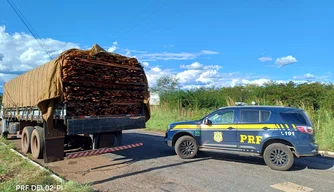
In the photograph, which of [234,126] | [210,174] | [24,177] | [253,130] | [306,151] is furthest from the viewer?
[234,126]

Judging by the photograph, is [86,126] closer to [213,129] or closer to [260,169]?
[213,129]

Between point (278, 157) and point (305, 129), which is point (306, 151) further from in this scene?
point (278, 157)

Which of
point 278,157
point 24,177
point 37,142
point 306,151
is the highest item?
point 37,142

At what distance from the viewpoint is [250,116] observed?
8594mm

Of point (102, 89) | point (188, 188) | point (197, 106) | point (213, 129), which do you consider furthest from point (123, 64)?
point (197, 106)

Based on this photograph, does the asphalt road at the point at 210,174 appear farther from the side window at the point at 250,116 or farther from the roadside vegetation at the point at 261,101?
the roadside vegetation at the point at 261,101

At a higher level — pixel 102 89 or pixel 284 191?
pixel 102 89

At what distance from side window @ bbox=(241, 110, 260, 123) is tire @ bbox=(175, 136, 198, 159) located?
5.80 ft

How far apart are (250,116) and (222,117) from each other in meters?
0.87

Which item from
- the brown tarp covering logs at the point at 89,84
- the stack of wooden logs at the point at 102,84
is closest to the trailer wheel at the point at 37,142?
the brown tarp covering logs at the point at 89,84

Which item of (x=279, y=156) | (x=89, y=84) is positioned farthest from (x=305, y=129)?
(x=89, y=84)

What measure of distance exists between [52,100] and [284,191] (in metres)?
Answer: 5.96

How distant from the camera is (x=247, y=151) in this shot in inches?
331

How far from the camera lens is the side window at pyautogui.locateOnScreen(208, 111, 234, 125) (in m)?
8.88
